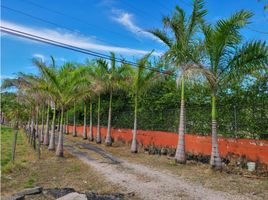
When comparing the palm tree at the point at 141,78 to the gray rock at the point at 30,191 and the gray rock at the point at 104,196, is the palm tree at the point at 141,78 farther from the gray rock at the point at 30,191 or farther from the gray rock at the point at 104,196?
the gray rock at the point at 30,191

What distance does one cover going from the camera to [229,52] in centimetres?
881

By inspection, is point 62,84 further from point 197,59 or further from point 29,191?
point 29,191

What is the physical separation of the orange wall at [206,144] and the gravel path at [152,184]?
2.91 meters

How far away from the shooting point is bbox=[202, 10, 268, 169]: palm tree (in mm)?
8383

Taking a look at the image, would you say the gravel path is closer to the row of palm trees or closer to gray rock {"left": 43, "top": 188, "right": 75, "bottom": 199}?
gray rock {"left": 43, "top": 188, "right": 75, "bottom": 199}

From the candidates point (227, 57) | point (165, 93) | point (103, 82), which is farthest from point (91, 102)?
point (227, 57)

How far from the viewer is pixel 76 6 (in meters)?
9.04

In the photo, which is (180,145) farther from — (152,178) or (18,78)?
(18,78)

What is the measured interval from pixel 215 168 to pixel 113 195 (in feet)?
13.3

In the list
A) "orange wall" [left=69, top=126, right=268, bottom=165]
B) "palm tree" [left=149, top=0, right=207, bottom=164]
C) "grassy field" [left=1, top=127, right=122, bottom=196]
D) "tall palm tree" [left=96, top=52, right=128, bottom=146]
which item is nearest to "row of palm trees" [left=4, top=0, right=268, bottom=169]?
"palm tree" [left=149, top=0, right=207, bottom=164]

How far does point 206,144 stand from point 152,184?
467 centimetres

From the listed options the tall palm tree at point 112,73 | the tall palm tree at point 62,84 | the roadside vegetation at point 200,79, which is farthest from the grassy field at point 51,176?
the tall palm tree at point 112,73

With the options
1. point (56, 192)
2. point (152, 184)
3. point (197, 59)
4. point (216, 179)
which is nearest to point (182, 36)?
point (197, 59)

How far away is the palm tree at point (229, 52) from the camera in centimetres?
838
